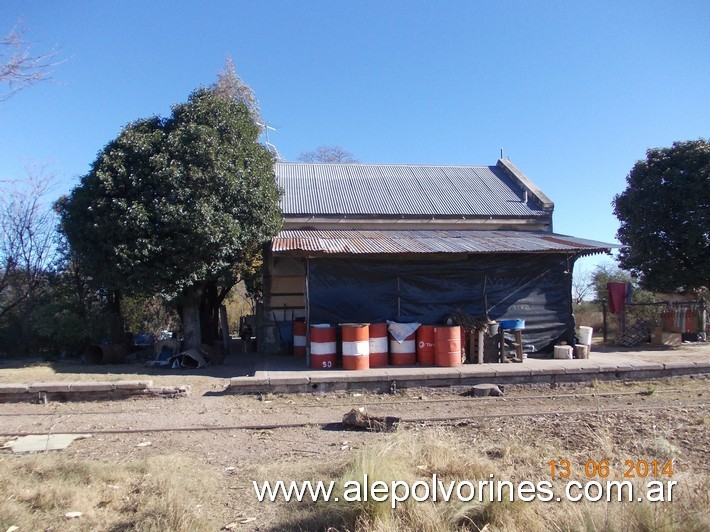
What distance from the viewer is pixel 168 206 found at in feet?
39.9

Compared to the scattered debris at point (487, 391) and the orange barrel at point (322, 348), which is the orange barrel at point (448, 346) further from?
the orange barrel at point (322, 348)

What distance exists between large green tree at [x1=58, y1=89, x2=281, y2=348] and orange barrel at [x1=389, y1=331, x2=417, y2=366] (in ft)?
15.0

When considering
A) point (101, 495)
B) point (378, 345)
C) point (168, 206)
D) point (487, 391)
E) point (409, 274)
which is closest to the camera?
point (101, 495)

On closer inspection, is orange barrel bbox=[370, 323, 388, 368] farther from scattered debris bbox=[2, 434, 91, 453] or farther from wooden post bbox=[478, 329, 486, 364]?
scattered debris bbox=[2, 434, 91, 453]

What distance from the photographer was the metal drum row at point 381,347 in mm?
11356

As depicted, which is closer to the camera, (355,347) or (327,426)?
(327,426)

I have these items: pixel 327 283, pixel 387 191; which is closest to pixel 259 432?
Result: pixel 327 283

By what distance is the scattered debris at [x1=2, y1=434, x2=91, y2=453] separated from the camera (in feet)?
23.2

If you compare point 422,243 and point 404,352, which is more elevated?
point 422,243

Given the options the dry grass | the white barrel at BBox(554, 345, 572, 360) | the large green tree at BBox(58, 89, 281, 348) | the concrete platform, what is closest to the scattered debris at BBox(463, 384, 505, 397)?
the concrete platform

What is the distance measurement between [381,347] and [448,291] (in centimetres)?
249

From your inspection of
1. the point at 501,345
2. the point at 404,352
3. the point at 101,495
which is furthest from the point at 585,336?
the point at 101,495

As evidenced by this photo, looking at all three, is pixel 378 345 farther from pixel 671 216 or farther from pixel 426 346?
pixel 671 216

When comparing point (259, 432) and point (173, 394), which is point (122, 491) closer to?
point (259, 432)
